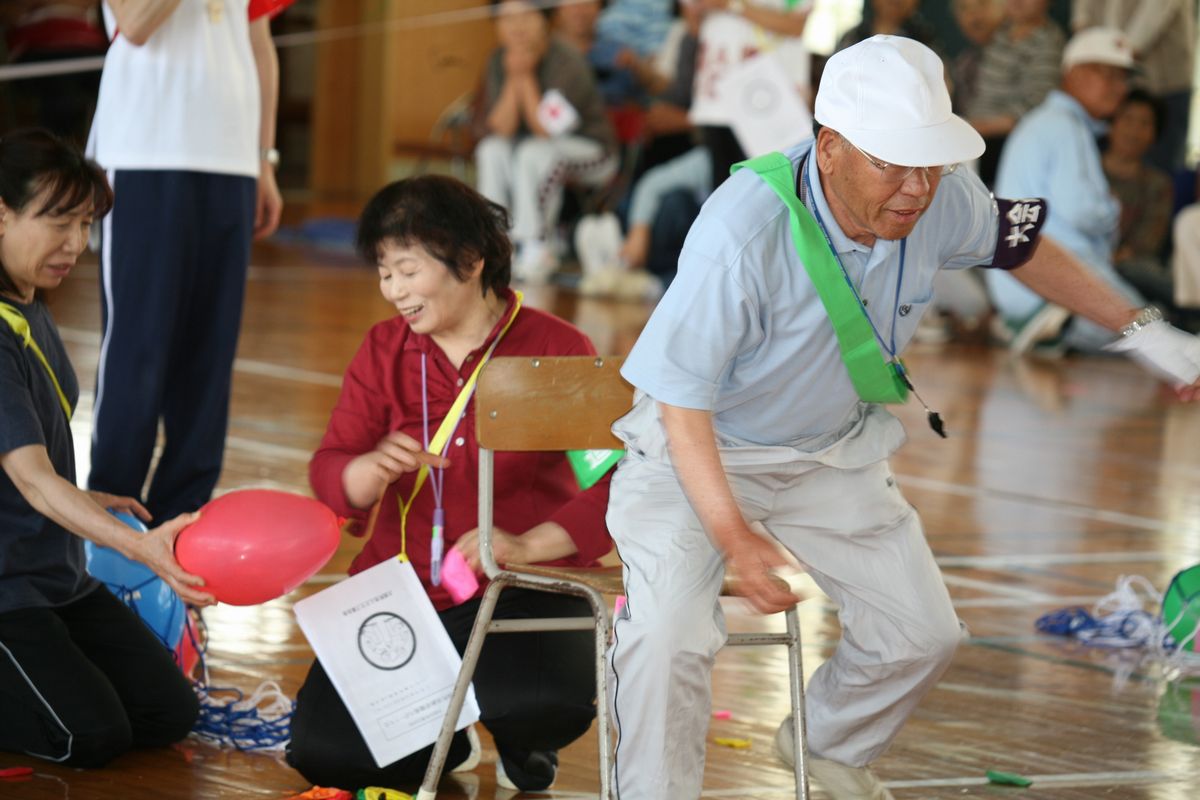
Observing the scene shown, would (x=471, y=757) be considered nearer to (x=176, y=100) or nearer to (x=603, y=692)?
(x=603, y=692)

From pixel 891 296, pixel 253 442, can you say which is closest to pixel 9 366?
pixel 891 296

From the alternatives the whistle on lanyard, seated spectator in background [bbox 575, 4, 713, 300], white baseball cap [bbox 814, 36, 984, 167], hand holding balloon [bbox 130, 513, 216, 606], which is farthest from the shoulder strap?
seated spectator in background [bbox 575, 4, 713, 300]

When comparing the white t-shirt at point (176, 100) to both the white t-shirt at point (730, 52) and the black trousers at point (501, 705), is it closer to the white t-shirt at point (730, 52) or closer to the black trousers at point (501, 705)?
the black trousers at point (501, 705)

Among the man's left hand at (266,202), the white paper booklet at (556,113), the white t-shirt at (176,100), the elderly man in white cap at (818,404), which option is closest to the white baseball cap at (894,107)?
the elderly man in white cap at (818,404)

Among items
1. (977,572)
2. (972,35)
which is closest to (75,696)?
(977,572)

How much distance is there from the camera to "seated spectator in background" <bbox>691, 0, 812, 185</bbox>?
9195 millimetres

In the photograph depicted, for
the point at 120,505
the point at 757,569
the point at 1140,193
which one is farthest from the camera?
the point at 1140,193

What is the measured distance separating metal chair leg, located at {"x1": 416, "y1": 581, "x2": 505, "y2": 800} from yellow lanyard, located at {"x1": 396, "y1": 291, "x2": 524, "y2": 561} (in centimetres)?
27

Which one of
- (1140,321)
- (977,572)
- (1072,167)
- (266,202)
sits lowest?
(977,572)

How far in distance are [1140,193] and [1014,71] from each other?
1.05 m

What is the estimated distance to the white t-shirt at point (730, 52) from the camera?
9203mm

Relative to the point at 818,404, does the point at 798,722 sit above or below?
below

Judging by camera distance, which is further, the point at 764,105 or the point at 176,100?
the point at 764,105

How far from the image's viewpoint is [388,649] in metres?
2.94
